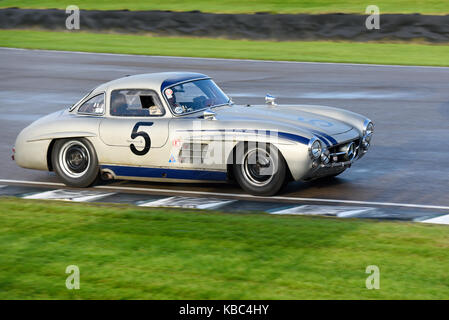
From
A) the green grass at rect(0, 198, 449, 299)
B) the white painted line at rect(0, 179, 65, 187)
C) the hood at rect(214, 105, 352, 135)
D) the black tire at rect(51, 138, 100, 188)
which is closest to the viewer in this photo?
the green grass at rect(0, 198, 449, 299)

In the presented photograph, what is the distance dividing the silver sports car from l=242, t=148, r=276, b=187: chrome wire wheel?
1 centimetres

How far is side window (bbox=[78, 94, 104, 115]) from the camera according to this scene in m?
10.0

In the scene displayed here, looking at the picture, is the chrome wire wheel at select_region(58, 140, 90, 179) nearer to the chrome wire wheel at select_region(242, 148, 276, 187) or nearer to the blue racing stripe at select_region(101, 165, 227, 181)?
the blue racing stripe at select_region(101, 165, 227, 181)

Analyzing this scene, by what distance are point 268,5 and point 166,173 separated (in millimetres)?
26860

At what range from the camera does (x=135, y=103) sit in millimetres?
9828

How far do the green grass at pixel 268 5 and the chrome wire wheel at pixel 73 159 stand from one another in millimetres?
21961

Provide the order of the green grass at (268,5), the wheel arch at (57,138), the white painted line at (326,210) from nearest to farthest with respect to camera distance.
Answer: the white painted line at (326,210) < the wheel arch at (57,138) < the green grass at (268,5)

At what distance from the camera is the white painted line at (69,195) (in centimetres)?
948

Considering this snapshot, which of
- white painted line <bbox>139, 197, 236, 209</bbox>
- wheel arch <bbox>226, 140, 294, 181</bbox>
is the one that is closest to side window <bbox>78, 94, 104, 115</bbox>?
white painted line <bbox>139, 197, 236, 209</bbox>

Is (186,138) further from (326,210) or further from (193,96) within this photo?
(326,210)

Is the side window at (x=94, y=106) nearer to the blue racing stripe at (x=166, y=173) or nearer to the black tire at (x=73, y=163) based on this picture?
the black tire at (x=73, y=163)

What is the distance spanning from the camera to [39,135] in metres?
10.1

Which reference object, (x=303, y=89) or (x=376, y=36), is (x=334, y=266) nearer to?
(x=303, y=89)

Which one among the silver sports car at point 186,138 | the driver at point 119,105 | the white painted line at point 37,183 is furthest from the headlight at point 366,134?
the white painted line at point 37,183
